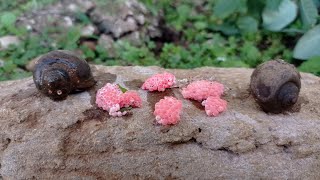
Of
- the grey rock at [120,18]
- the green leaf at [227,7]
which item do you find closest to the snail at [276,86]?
the green leaf at [227,7]

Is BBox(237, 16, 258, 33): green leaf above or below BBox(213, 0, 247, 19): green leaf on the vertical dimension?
below

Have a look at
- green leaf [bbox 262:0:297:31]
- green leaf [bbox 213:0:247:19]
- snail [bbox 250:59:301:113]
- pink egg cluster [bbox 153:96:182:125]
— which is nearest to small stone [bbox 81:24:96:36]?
green leaf [bbox 213:0:247:19]

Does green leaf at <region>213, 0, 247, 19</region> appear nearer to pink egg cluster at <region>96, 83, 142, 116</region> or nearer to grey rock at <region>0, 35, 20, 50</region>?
grey rock at <region>0, 35, 20, 50</region>

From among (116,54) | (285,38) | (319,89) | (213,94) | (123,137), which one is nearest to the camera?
(123,137)

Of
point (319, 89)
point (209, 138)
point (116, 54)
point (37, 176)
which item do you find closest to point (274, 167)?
point (209, 138)

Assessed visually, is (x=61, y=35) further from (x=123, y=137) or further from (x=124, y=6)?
(x=123, y=137)

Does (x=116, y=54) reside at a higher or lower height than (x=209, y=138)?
lower

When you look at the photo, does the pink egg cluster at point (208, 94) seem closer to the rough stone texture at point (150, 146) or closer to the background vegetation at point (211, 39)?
the rough stone texture at point (150, 146)
